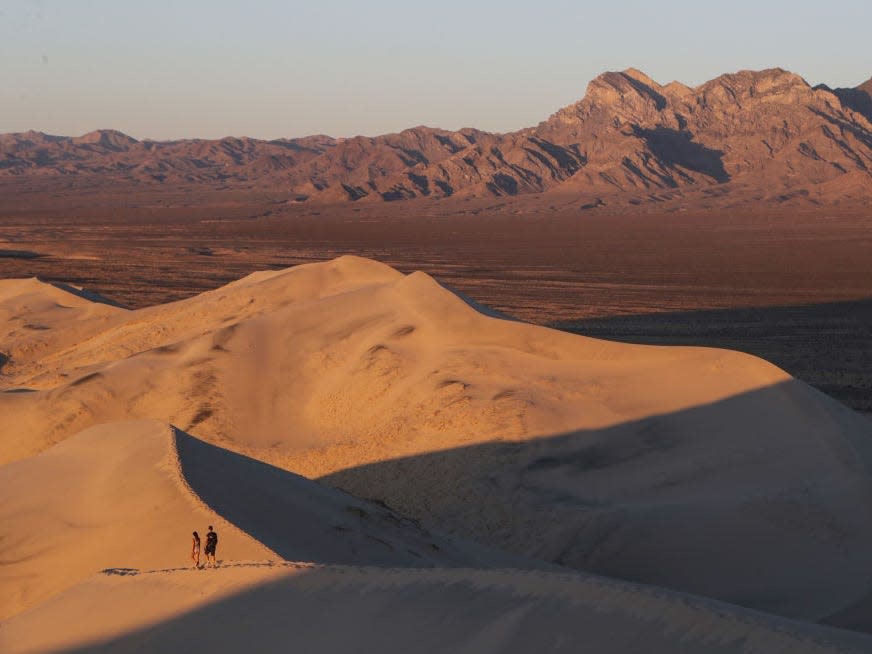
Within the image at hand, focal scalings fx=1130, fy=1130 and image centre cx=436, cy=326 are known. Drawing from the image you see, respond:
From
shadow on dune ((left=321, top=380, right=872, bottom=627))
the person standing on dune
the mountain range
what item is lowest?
shadow on dune ((left=321, top=380, right=872, bottom=627))

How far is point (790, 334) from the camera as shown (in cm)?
3088

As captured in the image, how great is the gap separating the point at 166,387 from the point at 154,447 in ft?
24.2

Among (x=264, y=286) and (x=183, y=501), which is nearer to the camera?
(x=183, y=501)

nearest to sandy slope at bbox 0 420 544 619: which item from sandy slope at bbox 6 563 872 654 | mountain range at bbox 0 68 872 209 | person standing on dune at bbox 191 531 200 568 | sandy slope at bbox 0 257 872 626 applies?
person standing on dune at bbox 191 531 200 568

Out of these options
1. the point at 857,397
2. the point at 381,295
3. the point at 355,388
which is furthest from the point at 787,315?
the point at 355,388

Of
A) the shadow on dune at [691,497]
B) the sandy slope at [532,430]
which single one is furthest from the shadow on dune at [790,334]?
the shadow on dune at [691,497]

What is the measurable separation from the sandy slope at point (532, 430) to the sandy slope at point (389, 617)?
5204mm

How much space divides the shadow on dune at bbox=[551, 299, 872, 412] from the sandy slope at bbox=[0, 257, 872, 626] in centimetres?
614

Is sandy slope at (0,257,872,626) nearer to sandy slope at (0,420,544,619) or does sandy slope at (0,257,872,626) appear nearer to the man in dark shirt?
sandy slope at (0,420,544,619)

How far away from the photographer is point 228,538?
433 inches

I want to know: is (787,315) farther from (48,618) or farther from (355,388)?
(48,618)

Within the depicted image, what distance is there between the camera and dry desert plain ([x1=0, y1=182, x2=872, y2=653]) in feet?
27.1

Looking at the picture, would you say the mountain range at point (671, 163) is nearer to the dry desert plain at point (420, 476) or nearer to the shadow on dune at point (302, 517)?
the dry desert plain at point (420, 476)

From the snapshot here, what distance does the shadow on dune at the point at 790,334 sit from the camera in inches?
978
